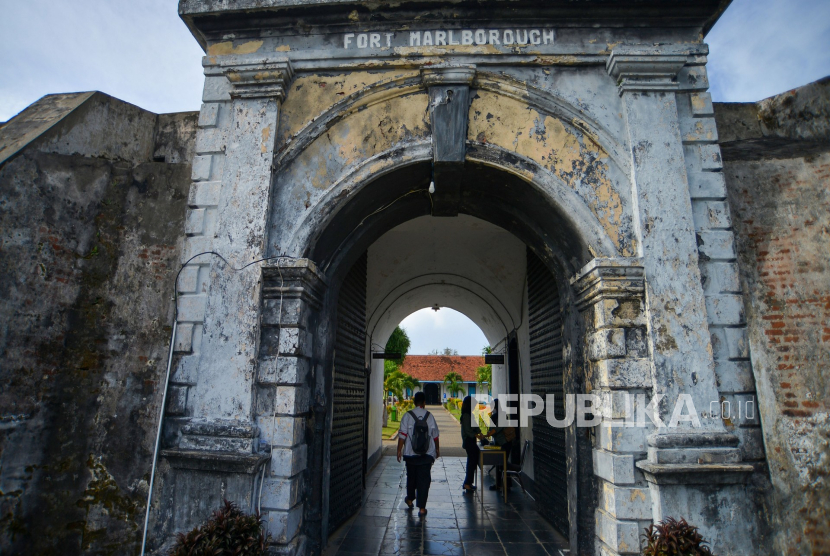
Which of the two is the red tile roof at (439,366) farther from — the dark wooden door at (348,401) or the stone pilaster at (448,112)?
the stone pilaster at (448,112)

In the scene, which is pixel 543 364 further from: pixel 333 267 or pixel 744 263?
pixel 333 267

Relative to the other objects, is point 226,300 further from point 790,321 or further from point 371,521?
point 790,321

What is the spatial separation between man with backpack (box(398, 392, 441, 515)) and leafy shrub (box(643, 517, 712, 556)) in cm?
323

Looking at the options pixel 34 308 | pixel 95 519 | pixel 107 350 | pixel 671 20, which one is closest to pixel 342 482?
pixel 95 519

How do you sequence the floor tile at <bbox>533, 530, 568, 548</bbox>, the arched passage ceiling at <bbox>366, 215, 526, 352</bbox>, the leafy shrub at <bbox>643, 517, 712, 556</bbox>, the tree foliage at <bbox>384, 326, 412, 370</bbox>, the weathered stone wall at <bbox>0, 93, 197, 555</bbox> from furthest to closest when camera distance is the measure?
the tree foliage at <bbox>384, 326, 412, 370</bbox>, the arched passage ceiling at <bbox>366, 215, 526, 352</bbox>, the floor tile at <bbox>533, 530, 568, 548</bbox>, the weathered stone wall at <bbox>0, 93, 197, 555</bbox>, the leafy shrub at <bbox>643, 517, 712, 556</bbox>

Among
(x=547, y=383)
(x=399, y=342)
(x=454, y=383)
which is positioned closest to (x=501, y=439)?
(x=547, y=383)

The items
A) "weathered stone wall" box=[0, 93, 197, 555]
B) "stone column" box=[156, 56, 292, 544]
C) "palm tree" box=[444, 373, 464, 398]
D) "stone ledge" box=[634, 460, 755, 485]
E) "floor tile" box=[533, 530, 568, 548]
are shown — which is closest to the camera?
"stone ledge" box=[634, 460, 755, 485]

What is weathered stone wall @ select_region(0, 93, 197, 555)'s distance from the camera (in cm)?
437

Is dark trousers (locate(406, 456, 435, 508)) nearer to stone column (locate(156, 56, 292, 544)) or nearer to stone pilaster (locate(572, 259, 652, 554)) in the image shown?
stone pilaster (locate(572, 259, 652, 554))

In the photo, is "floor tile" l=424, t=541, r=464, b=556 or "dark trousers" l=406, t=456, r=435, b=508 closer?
"floor tile" l=424, t=541, r=464, b=556

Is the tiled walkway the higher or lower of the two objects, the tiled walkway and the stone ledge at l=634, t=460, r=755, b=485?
the lower

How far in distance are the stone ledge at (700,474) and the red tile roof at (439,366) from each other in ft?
128

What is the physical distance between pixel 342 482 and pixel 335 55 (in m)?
4.95

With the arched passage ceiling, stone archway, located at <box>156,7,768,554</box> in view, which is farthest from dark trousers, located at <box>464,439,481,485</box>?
stone archway, located at <box>156,7,768,554</box>
